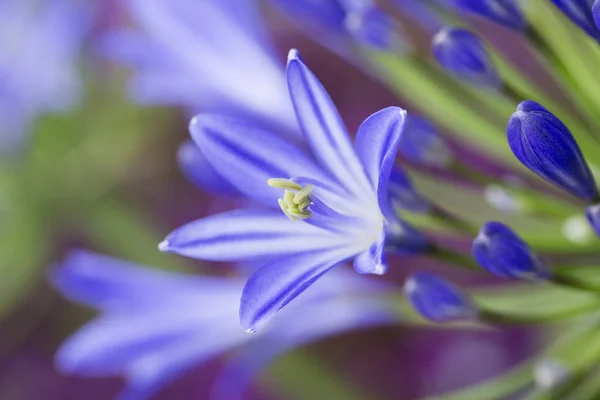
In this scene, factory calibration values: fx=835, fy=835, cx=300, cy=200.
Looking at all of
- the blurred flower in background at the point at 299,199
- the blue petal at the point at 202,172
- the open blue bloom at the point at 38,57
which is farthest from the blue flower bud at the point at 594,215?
the open blue bloom at the point at 38,57

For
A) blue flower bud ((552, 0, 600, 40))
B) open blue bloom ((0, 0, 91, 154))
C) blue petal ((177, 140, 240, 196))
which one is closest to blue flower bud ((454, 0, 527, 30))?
blue flower bud ((552, 0, 600, 40))

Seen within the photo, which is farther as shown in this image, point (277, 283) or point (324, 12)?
point (324, 12)

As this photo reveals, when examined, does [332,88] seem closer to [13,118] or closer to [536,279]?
[13,118]

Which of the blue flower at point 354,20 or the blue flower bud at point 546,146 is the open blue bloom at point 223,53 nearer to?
the blue flower at point 354,20

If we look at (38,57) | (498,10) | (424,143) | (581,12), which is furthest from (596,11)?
(38,57)

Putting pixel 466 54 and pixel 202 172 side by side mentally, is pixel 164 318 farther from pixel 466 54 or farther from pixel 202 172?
pixel 466 54

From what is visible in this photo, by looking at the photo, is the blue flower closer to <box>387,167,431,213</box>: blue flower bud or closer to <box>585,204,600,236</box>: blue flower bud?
<box>387,167,431,213</box>: blue flower bud
